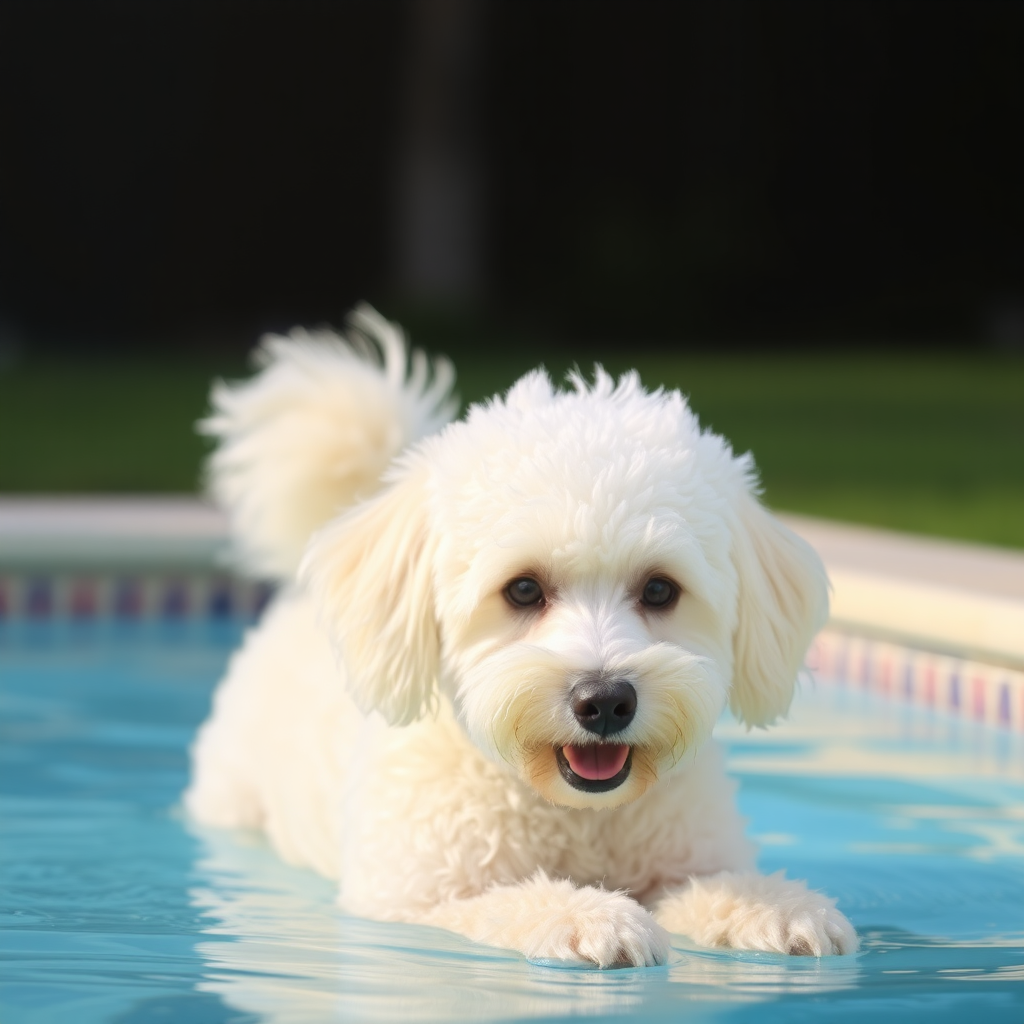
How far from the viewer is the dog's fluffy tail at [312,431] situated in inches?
170

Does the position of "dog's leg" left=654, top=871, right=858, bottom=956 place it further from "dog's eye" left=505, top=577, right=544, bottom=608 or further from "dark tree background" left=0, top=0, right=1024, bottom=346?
"dark tree background" left=0, top=0, right=1024, bottom=346

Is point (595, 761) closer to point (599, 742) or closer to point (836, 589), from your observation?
point (599, 742)

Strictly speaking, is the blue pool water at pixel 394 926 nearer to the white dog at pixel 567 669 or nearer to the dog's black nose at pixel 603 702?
the white dog at pixel 567 669

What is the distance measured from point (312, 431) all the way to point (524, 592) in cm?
124

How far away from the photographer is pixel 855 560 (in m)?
6.09

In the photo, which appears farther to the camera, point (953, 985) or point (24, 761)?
point (24, 761)

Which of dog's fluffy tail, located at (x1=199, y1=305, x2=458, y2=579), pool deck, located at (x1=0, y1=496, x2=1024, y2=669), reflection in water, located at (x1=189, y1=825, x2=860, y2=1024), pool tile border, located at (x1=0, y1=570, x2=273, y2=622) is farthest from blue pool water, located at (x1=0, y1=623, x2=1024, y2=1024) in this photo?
dog's fluffy tail, located at (x1=199, y1=305, x2=458, y2=579)

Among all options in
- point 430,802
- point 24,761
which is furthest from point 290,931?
point 24,761

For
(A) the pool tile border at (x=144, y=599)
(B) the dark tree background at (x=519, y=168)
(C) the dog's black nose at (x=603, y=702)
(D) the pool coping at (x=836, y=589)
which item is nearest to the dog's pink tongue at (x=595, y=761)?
(C) the dog's black nose at (x=603, y=702)

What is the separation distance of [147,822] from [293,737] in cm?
64

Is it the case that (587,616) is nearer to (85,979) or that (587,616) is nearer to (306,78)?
(85,979)

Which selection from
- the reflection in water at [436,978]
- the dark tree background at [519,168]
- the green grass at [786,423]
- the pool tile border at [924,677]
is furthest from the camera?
the dark tree background at [519,168]

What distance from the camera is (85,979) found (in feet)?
10.2

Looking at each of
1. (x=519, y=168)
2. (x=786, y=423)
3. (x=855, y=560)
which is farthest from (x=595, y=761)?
(x=519, y=168)
